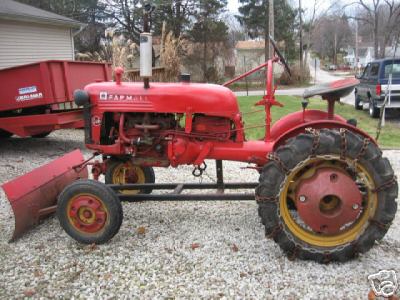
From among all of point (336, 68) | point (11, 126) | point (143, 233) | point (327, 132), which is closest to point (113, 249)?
point (143, 233)

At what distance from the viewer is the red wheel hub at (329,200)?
10.3 ft

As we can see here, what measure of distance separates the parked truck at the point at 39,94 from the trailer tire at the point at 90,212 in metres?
3.90

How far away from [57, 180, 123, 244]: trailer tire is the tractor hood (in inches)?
29.9

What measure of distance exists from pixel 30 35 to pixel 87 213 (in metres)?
13.0

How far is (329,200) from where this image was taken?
3258 mm

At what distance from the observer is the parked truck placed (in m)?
7.21

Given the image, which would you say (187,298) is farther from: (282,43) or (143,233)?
(282,43)

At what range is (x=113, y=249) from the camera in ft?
11.7

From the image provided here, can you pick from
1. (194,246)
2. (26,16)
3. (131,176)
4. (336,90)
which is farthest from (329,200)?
(26,16)

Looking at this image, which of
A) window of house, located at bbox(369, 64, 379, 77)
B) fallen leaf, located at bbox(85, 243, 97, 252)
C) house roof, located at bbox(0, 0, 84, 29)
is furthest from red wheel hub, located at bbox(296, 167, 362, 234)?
house roof, located at bbox(0, 0, 84, 29)

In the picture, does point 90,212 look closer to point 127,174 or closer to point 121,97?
point 121,97

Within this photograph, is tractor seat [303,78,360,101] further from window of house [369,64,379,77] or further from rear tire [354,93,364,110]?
rear tire [354,93,364,110]

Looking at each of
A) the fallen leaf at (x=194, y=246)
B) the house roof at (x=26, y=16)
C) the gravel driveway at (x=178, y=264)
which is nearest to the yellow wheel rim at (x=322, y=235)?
the gravel driveway at (x=178, y=264)

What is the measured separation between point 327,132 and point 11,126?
6030 mm
